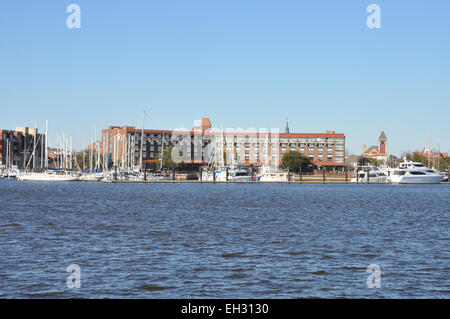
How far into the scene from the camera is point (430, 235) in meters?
34.1

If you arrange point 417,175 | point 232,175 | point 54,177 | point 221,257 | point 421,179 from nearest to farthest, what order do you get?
point 221,257 < point 54,177 < point 417,175 < point 421,179 < point 232,175

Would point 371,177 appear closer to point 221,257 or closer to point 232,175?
point 232,175

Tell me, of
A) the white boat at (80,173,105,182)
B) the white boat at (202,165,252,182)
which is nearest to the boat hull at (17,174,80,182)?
the white boat at (80,173,105,182)

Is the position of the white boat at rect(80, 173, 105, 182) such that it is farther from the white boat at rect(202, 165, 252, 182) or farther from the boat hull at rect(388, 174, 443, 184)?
the boat hull at rect(388, 174, 443, 184)

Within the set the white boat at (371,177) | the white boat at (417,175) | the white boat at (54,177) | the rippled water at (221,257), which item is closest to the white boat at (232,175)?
the white boat at (371,177)

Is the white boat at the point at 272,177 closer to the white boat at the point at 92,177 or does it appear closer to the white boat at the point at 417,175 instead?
the white boat at the point at 417,175

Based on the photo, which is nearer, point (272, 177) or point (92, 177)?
point (92, 177)

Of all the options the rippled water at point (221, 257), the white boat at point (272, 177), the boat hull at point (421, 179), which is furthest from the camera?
the white boat at point (272, 177)

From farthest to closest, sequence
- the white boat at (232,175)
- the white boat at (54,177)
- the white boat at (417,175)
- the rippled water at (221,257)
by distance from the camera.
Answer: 1. the white boat at (232,175)
2. the white boat at (54,177)
3. the white boat at (417,175)
4. the rippled water at (221,257)

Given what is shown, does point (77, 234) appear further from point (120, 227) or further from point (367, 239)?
point (367, 239)

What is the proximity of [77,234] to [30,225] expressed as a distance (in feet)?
21.5

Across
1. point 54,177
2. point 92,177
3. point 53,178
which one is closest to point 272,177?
point 92,177

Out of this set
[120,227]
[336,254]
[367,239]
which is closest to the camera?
[336,254]
